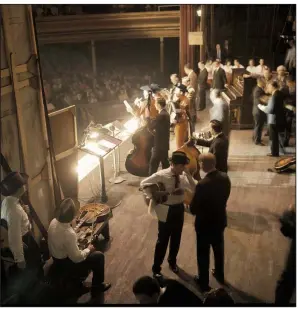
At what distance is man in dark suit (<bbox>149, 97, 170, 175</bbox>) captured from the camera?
7.80 m

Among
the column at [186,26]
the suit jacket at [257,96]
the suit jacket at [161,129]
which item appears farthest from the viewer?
the column at [186,26]

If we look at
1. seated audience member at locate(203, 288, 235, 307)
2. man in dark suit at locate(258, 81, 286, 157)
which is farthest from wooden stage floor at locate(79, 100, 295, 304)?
seated audience member at locate(203, 288, 235, 307)

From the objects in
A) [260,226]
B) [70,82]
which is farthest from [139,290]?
[70,82]

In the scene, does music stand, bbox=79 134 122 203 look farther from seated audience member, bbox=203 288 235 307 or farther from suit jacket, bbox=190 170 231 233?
seated audience member, bbox=203 288 235 307

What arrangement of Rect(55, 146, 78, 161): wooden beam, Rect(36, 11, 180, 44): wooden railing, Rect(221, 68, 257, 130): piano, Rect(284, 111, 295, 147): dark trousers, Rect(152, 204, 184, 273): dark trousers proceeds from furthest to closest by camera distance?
Rect(36, 11, 180, 44): wooden railing < Rect(221, 68, 257, 130): piano < Rect(284, 111, 295, 147): dark trousers < Rect(55, 146, 78, 161): wooden beam < Rect(152, 204, 184, 273): dark trousers

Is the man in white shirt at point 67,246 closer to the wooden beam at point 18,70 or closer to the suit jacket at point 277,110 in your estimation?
the wooden beam at point 18,70

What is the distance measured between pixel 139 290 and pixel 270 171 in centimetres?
616

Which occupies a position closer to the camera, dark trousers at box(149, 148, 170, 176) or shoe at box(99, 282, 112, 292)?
shoe at box(99, 282, 112, 292)

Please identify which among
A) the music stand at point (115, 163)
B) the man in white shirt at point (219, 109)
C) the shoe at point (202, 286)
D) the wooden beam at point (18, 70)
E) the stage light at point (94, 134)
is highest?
the wooden beam at point (18, 70)

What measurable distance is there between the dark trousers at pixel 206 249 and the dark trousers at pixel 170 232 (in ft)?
1.12

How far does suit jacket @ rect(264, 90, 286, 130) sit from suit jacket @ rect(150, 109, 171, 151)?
266 cm

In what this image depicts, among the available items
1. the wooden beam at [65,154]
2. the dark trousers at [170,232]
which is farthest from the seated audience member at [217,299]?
the wooden beam at [65,154]

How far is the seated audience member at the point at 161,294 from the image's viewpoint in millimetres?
3543

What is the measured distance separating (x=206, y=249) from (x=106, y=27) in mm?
15089
